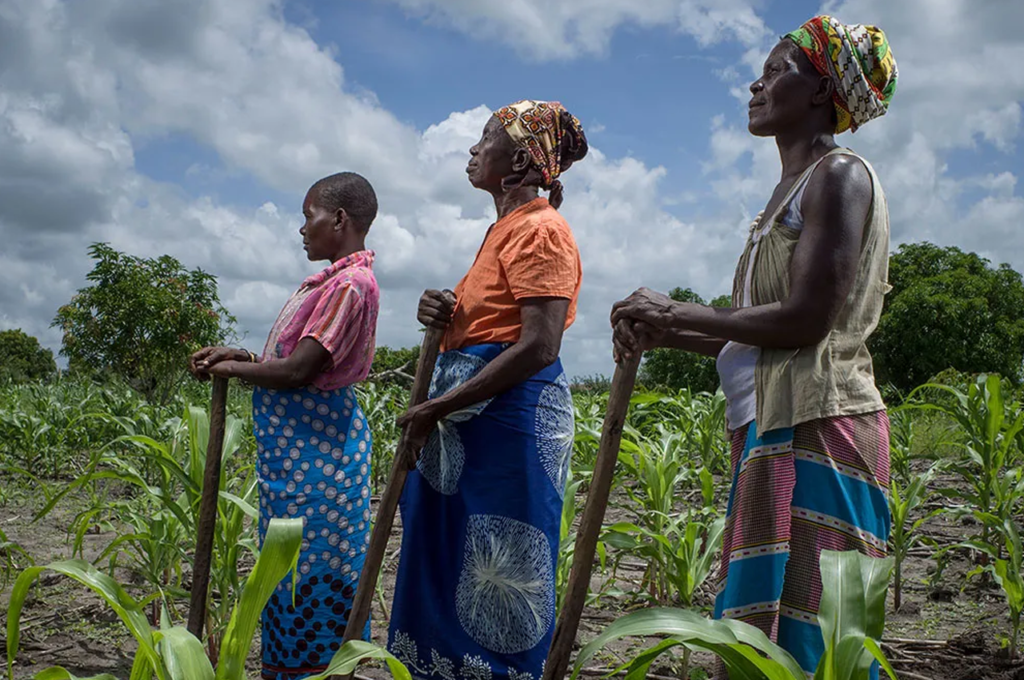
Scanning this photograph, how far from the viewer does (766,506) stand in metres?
1.61

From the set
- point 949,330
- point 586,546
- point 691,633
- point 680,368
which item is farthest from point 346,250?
point 680,368

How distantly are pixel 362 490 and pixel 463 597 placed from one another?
589 mm

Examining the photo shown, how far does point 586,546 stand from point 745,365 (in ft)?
1.52

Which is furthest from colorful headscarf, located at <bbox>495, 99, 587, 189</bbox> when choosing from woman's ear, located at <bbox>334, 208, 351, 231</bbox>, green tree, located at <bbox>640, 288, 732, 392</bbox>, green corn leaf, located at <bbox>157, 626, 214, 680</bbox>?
green tree, located at <bbox>640, 288, 732, 392</bbox>

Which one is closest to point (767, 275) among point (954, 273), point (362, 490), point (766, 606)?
point (766, 606)

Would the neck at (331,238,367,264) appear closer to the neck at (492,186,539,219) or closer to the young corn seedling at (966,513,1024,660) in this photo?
the neck at (492,186,539,219)

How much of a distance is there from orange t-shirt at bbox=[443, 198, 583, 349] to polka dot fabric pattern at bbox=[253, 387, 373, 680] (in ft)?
1.74

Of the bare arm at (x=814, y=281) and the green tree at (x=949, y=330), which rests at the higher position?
the green tree at (x=949, y=330)

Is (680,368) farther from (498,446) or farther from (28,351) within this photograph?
(498,446)

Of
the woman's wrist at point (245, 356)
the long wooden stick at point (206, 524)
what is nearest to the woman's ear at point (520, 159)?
the woman's wrist at point (245, 356)

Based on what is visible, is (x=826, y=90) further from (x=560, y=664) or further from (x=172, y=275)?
(x=172, y=275)

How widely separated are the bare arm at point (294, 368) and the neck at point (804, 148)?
1.38 meters

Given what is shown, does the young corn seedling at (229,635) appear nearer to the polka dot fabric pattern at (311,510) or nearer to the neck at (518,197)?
the polka dot fabric pattern at (311,510)

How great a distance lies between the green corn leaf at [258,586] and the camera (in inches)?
63.5
